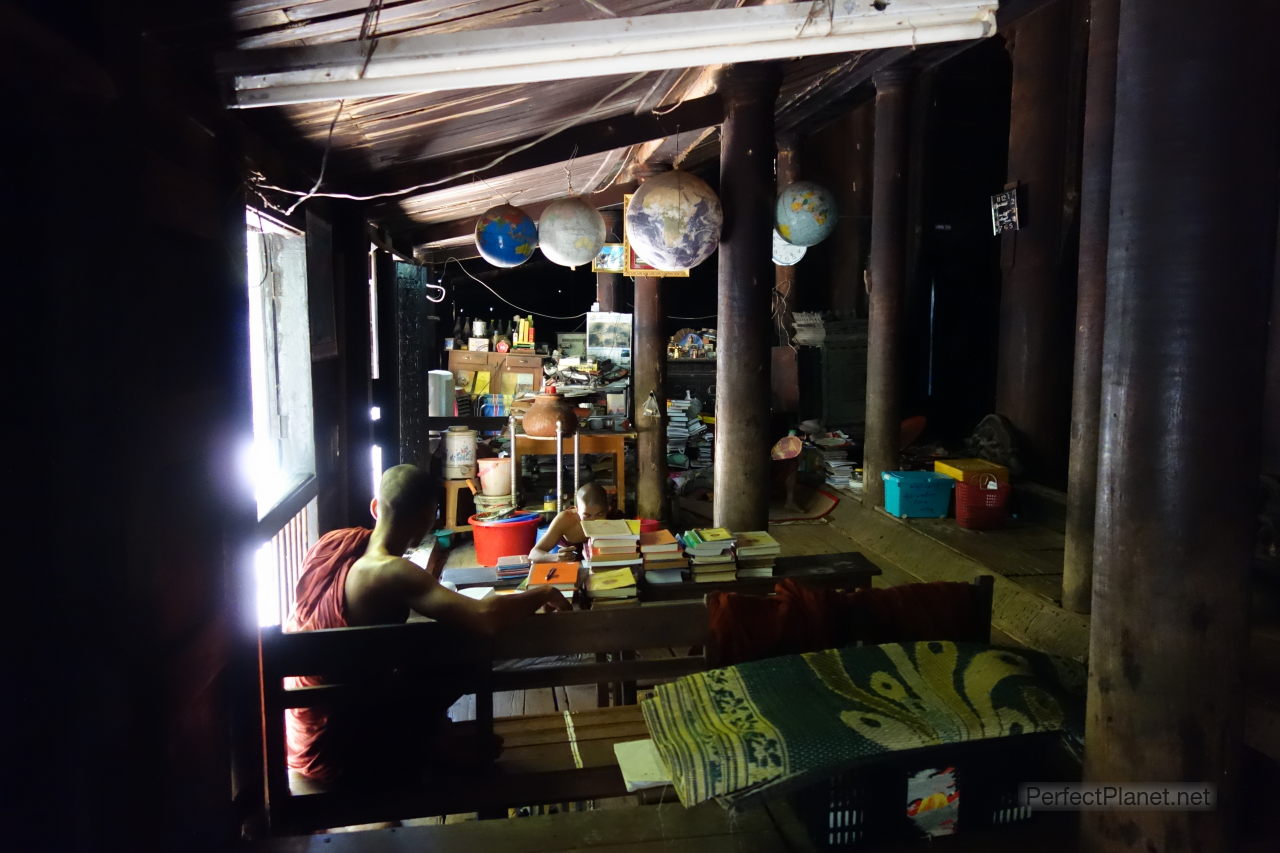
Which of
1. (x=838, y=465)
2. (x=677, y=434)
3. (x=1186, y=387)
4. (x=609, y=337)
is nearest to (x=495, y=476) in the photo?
(x=677, y=434)

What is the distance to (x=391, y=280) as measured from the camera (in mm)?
8547

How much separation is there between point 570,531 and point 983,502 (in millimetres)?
4088

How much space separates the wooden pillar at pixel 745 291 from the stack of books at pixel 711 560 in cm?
153

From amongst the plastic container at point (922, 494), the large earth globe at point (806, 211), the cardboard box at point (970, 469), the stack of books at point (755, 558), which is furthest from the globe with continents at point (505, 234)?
the cardboard box at point (970, 469)

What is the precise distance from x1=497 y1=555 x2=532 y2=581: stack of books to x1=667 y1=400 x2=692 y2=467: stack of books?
244 inches

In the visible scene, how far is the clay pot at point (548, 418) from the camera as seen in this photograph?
8.49 m

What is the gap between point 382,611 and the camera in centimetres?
355

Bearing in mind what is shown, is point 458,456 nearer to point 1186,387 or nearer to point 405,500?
point 405,500

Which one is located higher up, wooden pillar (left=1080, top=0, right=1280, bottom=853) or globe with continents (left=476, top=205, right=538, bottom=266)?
globe with continents (left=476, top=205, right=538, bottom=266)

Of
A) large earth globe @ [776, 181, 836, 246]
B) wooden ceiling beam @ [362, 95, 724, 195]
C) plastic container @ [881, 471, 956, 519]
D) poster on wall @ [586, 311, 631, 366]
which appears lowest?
plastic container @ [881, 471, 956, 519]

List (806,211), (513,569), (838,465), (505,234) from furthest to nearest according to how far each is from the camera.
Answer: (838,465)
(806,211)
(505,234)
(513,569)

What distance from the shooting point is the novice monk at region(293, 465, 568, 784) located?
345cm

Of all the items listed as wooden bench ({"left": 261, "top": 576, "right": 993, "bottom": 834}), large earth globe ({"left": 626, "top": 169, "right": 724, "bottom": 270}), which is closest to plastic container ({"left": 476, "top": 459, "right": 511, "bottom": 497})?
large earth globe ({"left": 626, "top": 169, "right": 724, "bottom": 270})

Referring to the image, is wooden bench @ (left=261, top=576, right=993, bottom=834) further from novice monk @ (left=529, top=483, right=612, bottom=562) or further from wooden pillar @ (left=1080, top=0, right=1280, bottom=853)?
novice monk @ (left=529, top=483, right=612, bottom=562)
